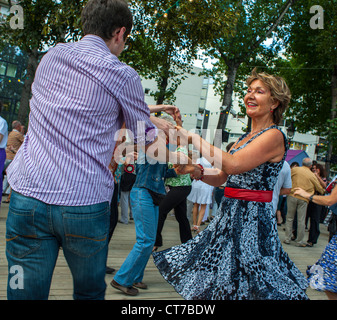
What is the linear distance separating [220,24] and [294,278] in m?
8.60

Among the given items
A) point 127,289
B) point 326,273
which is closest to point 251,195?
point 326,273

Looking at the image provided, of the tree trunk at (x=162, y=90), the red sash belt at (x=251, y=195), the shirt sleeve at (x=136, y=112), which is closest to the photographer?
the shirt sleeve at (x=136, y=112)

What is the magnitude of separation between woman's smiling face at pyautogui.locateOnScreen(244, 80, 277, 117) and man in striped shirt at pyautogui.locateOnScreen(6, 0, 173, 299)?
1477mm

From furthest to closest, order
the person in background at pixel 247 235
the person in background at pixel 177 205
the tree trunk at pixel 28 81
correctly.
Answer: the tree trunk at pixel 28 81 → the person in background at pixel 177 205 → the person in background at pixel 247 235

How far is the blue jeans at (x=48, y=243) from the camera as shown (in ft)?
5.25

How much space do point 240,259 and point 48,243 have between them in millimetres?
1435

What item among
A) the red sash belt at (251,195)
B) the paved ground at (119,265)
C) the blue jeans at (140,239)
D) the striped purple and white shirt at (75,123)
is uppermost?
the striped purple and white shirt at (75,123)

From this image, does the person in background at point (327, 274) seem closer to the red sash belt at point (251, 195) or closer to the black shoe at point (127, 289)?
the red sash belt at point (251, 195)

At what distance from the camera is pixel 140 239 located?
4328 mm

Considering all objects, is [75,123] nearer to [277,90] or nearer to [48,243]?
[48,243]

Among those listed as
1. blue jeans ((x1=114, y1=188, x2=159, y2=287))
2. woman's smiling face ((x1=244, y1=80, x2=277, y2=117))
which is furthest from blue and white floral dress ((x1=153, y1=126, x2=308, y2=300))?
blue jeans ((x1=114, y1=188, x2=159, y2=287))

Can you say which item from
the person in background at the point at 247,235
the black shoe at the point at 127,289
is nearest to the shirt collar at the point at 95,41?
the person in background at the point at 247,235

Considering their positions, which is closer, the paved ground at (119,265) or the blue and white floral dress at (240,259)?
the blue and white floral dress at (240,259)
